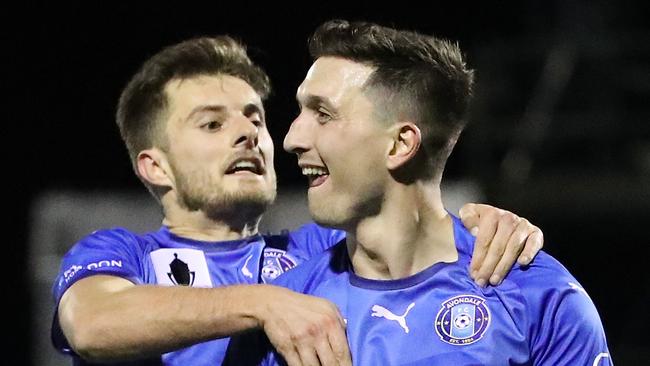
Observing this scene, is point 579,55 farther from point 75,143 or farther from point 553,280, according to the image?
point 553,280

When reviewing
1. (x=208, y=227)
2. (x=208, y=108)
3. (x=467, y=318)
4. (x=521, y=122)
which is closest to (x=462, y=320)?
(x=467, y=318)

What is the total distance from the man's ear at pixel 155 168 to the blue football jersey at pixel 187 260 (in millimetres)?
159

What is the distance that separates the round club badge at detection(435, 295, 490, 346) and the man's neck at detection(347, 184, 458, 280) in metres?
0.13

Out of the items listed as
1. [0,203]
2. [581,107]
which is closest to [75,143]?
[0,203]

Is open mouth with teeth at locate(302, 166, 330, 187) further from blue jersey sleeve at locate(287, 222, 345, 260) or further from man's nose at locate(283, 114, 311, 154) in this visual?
blue jersey sleeve at locate(287, 222, 345, 260)

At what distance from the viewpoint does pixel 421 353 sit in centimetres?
262

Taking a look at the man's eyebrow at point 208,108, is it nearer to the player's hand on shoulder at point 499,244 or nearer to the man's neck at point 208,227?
the man's neck at point 208,227

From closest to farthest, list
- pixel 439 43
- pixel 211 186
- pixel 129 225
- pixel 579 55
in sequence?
pixel 439 43 → pixel 211 186 → pixel 129 225 → pixel 579 55

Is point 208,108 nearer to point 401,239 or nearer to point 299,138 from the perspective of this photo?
point 299,138

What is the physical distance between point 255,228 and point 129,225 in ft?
9.46

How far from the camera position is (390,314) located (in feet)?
8.79

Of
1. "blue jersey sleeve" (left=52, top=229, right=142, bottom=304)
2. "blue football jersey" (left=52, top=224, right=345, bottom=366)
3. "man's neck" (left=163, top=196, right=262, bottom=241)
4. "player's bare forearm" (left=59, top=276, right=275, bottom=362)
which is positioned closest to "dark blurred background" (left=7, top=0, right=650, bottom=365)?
"man's neck" (left=163, top=196, right=262, bottom=241)

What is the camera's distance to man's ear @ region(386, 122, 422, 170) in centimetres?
275

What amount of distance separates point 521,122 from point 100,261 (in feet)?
14.0
